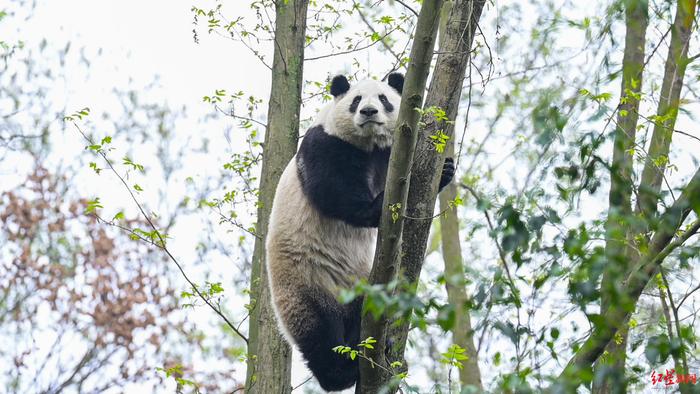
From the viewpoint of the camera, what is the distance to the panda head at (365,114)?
7.18m

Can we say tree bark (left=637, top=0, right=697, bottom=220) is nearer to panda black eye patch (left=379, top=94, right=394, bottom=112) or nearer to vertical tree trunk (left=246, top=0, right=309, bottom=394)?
panda black eye patch (left=379, top=94, right=394, bottom=112)

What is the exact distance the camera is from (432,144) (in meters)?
5.68

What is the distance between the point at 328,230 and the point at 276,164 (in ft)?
3.55

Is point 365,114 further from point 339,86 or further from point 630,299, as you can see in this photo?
point 630,299

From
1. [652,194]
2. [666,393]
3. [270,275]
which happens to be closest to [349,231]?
[270,275]

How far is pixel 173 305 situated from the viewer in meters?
15.1

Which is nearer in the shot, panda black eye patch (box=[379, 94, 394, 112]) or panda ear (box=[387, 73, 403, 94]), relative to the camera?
panda black eye patch (box=[379, 94, 394, 112])

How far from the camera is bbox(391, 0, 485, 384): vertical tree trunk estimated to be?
564 cm

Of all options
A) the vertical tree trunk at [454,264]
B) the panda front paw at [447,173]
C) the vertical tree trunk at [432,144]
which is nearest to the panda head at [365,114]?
the panda front paw at [447,173]

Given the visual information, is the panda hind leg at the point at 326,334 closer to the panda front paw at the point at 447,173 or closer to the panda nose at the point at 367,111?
the panda front paw at the point at 447,173

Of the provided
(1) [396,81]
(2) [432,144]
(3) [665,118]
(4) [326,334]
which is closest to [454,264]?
(1) [396,81]

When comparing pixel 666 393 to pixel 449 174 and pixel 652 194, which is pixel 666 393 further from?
pixel 652 194

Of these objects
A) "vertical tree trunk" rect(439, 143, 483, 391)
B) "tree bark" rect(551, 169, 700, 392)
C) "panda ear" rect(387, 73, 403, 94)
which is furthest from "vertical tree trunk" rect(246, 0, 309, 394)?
"tree bark" rect(551, 169, 700, 392)

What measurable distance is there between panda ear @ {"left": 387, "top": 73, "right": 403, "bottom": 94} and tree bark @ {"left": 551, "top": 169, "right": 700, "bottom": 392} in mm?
4172
